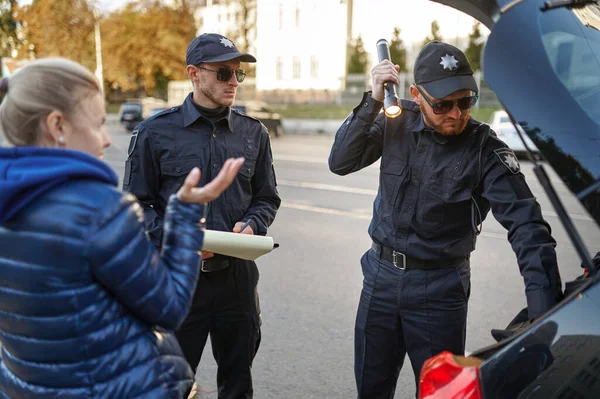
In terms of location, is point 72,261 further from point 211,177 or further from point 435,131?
point 435,131

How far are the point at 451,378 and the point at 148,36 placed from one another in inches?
1642

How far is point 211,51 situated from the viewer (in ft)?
9.96

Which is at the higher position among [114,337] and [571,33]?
[571,33]

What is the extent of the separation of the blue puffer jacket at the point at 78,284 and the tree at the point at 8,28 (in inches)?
311

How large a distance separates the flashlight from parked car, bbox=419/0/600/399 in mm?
816

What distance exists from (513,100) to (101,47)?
43747 mm

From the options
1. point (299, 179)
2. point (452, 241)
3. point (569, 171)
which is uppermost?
point (569, 171)

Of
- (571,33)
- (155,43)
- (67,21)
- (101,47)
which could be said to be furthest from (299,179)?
(101,47)

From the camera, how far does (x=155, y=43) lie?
40375 millimetres

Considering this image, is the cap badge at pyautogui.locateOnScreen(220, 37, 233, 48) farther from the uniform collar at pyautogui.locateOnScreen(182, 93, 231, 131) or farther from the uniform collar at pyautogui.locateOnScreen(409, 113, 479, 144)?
the uniform collar at pyautogui.locateOnScreen(409, 113, 479, 144)

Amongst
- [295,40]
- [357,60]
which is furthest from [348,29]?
[295,40]

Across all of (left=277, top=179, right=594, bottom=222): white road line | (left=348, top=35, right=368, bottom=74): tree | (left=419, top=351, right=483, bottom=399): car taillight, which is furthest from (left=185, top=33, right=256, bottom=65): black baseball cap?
(left=348, top=35, right=368, bottom=74): tree

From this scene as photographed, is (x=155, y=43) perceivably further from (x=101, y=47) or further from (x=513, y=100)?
(x=513, y=100)

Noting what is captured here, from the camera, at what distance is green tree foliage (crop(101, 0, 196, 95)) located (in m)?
39.7
